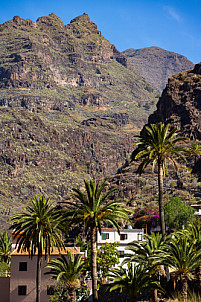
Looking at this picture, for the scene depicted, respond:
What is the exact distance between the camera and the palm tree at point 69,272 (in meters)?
65.4

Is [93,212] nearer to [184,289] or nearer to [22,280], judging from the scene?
[184,289]

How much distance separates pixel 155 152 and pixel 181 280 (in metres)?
16.8

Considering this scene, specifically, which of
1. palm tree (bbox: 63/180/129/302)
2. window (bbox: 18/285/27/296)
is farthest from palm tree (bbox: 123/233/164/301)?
window (bbox: 18/285/27/296)

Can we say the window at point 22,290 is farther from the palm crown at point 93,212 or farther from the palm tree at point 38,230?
the palm crown at point 93,212

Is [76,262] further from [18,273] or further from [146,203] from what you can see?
[146,203]

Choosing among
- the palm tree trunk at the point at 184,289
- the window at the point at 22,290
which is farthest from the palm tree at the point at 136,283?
the window at the point at 22,290

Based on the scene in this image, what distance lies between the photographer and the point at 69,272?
6619cm

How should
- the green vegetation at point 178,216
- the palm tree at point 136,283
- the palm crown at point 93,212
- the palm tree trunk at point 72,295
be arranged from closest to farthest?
1. the palm tree at point 136,283
2. the palm crown at point 93,212
3. the palm tree trunk at point 72,295
4. the green vegetation at point 178,216

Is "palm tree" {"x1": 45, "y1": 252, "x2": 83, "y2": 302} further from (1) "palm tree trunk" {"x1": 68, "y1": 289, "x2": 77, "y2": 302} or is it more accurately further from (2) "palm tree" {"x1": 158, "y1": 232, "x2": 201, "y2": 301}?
(2) "palm tree" {"x1": 158, "y1": 232, "x2": 201, "y2": 301}

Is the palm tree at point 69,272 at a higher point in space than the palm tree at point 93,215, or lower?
lower

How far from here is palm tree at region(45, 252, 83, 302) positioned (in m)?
65.4

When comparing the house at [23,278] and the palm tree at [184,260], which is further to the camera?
the house at [23,278]

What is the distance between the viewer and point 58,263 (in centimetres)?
6706

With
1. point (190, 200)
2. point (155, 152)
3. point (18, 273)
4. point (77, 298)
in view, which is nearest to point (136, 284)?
point (155, 152)
